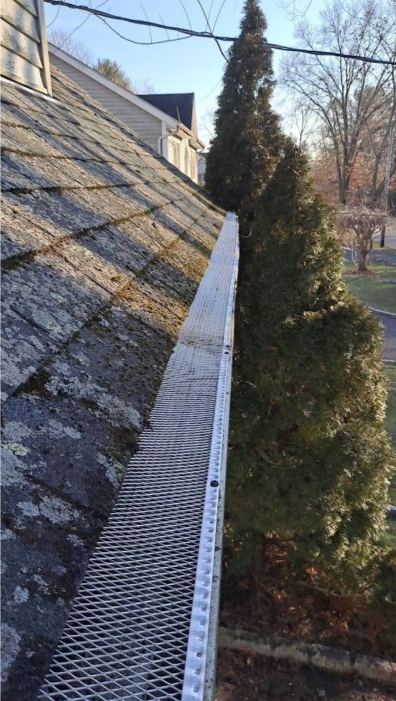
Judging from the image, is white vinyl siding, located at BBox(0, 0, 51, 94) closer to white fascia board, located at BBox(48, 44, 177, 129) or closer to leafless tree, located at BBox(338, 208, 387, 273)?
white fascia board, located at BBox(48, 44, 177, 129)

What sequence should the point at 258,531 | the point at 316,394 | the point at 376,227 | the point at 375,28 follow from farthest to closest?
the point at 375,28, the point at 376,227, the point at 258,531, the point at 316,394

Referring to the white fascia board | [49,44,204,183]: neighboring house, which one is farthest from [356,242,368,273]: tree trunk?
the white fascia board

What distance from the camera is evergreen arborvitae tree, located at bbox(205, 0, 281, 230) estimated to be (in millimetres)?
9539

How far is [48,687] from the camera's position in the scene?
26.3 inches

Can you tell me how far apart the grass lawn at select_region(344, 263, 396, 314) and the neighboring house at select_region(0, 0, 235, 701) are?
1697 cm

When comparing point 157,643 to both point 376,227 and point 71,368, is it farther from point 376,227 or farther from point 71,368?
point 376,227

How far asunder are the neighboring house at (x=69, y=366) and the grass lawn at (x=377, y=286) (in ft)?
55.7

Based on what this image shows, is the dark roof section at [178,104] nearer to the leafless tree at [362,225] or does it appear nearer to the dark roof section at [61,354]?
the leafless tree at [362,225]

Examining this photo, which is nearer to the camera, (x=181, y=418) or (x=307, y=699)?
(x=181, y=418)

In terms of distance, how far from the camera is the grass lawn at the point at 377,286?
19.0 m

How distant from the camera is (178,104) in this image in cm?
2280

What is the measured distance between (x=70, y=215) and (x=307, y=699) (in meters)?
4.58

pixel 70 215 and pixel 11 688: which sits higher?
pixel 70 215

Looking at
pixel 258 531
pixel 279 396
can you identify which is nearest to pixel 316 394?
pixel 279 396
